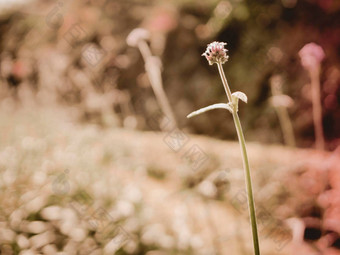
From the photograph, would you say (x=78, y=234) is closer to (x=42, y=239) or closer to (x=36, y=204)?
(x=42, y=239)

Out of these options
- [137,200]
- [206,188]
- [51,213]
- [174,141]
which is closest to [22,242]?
[51,213]

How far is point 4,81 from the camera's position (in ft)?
24.9

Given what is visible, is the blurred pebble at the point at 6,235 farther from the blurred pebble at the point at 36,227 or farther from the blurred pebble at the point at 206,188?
the blurred pebble at the point at 206,188

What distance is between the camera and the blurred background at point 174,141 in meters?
2.13

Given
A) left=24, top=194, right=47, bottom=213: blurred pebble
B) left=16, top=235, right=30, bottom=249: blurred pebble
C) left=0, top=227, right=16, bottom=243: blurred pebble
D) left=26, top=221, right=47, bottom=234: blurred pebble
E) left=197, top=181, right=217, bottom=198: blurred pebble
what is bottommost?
left=16, top=235, right=30, bottom=249: blurred pebble

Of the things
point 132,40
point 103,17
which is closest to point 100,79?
point 103,17

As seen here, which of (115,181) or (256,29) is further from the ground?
(256,29)

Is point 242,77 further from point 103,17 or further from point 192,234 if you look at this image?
point 103,17

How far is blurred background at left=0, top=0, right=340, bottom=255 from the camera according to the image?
213cm

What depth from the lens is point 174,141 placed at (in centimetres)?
304

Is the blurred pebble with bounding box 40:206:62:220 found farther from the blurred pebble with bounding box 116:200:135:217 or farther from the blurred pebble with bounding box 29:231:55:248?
the blurred pebble with bounding box 116:200:135:217

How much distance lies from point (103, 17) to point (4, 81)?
2866 mm

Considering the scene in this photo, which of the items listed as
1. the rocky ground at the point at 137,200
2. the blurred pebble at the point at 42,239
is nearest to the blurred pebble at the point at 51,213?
the rocky ground at the point at 137,200

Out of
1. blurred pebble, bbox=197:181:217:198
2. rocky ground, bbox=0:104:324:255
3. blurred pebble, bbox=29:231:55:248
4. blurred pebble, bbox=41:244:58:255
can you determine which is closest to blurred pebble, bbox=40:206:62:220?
rocky ground, bbox=0:104:324:255
